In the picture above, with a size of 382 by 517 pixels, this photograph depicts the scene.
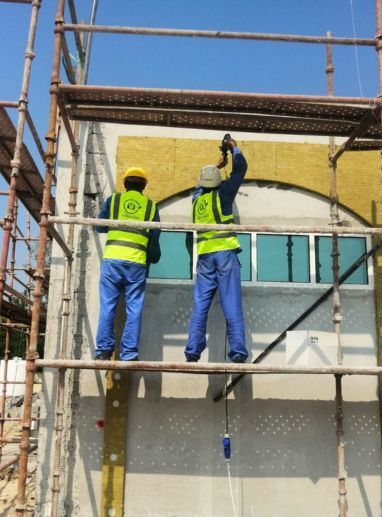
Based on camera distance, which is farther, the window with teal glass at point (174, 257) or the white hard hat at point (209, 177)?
the window with teal glass at point (174, 257)

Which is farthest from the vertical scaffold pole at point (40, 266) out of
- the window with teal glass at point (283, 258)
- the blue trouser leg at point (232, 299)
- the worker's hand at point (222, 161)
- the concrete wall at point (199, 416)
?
the window with teal glass at point (283, 258)

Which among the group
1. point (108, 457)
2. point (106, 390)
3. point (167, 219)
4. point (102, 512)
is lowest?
point (102, 512)

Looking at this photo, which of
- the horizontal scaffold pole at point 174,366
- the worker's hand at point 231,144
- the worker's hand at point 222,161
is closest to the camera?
the horizontal scaffold pole at point 174,366

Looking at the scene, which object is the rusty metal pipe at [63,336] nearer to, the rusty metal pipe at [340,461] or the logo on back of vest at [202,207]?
the logo on back of vest at [202,207]

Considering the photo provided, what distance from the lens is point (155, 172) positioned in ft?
22.5

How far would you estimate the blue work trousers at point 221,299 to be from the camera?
566cm

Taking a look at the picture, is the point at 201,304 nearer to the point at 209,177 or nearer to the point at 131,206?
the point at 131,206

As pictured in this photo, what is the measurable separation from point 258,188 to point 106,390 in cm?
297

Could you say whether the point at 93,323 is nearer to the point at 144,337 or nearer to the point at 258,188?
the point at 144,337

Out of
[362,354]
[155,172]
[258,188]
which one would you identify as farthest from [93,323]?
[362,354]

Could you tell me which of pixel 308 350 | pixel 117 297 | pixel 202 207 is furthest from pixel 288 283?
pixel 117 297

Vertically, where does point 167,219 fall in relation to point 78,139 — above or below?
below

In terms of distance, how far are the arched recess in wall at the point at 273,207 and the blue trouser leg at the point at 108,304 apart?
4.10 ft

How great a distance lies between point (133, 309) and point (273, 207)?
2244mm
